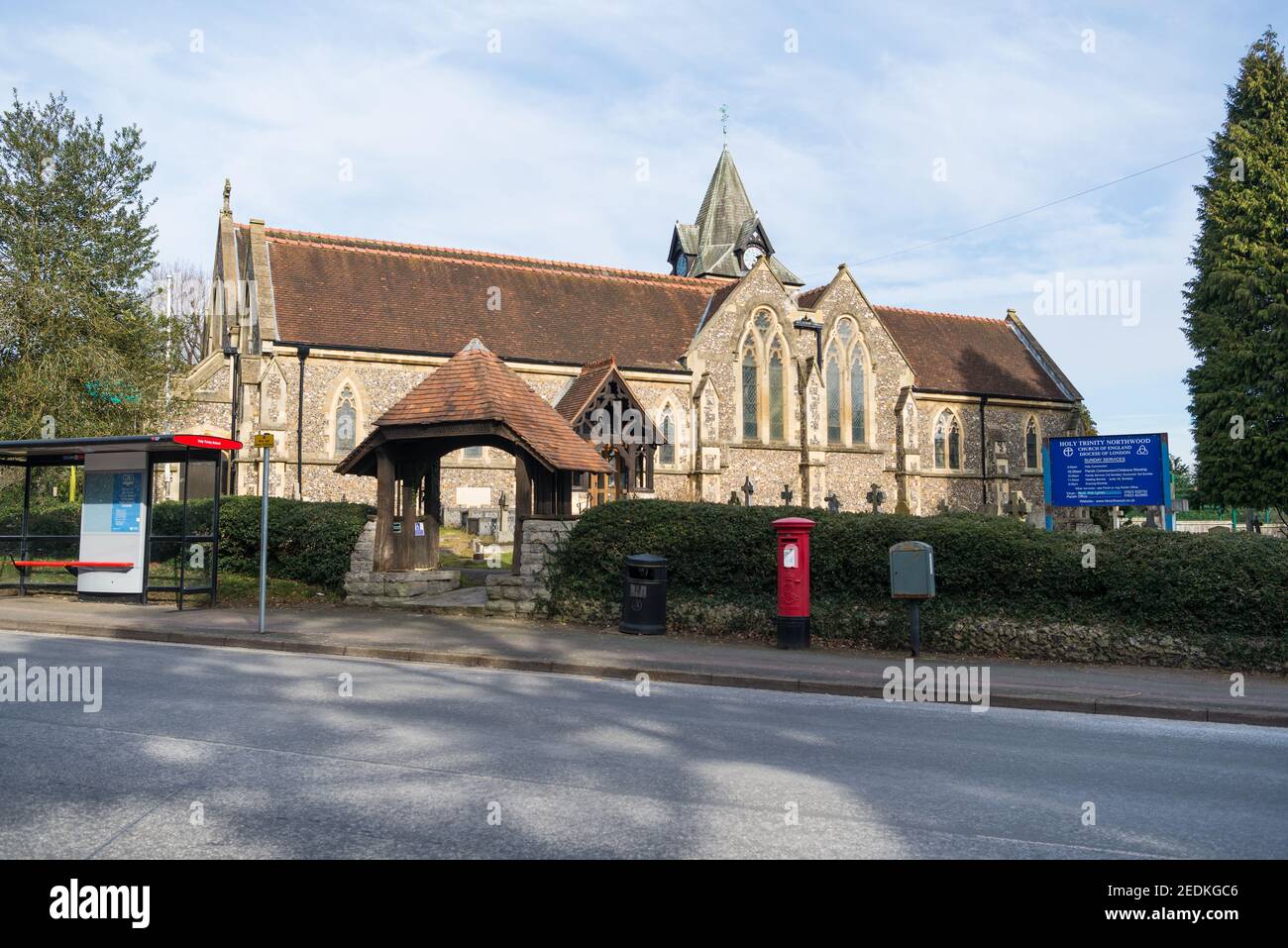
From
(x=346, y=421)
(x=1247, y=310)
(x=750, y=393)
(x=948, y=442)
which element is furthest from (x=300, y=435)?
(x=1247, y=310)

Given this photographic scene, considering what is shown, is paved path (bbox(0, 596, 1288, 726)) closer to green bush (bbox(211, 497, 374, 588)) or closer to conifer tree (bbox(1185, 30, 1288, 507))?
green bush (bbox(211, 497, 374, 588))

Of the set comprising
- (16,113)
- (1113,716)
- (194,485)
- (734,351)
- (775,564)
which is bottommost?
(1113,716)

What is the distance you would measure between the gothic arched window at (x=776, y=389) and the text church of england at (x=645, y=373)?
3.2 inches

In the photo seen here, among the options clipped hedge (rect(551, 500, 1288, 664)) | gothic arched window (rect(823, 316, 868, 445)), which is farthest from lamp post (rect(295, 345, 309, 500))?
gothic arched window (rect(823, 316, 868, 445))

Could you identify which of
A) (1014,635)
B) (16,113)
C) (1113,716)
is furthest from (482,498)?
(1113,716)

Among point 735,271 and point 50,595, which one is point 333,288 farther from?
point 735,271

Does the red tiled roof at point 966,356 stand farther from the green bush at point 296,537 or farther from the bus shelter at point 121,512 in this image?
the bus shelter at point 121,512

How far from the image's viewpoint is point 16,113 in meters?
30.3

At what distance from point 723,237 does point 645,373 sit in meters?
18.6

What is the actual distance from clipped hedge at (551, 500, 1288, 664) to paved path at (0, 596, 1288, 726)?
0.54m

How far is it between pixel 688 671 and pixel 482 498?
23.5 m

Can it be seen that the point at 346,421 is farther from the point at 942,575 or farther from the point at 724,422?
the point at 942,575

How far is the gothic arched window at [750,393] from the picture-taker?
38.8 m

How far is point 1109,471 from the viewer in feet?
52.7
